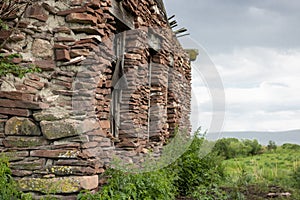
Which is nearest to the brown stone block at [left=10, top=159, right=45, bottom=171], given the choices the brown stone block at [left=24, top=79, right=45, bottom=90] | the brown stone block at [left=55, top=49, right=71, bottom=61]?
the brown stone block at [left=24, top=79, right=45, bottom=90]

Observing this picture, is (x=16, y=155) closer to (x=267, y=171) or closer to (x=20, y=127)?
(x=20, y=127)

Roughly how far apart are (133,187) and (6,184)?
4.53ft

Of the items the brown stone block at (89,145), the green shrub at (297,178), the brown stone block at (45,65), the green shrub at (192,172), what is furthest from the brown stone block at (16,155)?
the green shrub at (297,178)

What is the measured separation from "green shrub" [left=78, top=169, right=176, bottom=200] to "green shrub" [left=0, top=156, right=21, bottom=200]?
677 millimetres

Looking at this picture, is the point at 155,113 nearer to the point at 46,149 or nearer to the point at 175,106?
the point at 175,106

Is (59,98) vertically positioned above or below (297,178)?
above

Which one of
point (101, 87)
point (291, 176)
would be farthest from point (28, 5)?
point (291, 176)

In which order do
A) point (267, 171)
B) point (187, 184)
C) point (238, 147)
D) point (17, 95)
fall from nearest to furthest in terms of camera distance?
point (17, 95) → point (187, 184) → point (267, 171) → point (238, 147)

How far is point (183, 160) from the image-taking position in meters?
6.77

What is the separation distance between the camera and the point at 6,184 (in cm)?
396

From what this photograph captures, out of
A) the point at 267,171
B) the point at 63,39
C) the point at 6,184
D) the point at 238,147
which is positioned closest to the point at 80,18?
the point at 63,39

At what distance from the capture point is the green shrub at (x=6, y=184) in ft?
12.7

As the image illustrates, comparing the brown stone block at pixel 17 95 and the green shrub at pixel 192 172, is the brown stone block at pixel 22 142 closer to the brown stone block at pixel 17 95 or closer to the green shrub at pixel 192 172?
the brown stone block at pixel 17 95

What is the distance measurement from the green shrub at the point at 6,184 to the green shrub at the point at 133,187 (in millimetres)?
677
